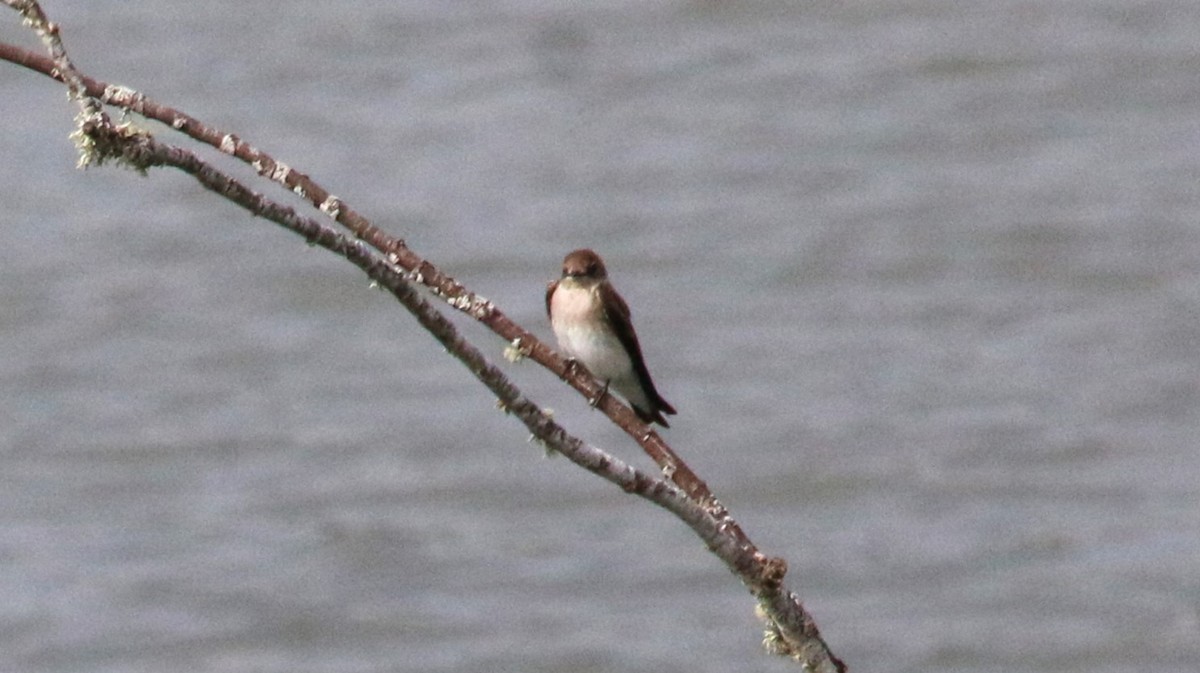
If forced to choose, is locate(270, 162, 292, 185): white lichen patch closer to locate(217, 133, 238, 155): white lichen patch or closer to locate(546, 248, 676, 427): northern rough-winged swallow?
locate(217, 133, 238, 155): white lichen patch

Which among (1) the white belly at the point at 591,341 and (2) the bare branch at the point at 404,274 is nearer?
(2) the bare branch at the point at 404,274

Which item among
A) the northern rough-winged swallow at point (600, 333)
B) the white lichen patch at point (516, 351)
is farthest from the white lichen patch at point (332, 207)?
the northern rough-winged swallow at point (600, 333)

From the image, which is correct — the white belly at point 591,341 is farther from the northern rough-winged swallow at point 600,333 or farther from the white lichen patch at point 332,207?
the white lichen patch at point 332,207

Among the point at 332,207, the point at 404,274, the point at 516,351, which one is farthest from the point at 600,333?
the point at 404,274

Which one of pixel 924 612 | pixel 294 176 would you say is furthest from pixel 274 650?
pixel 294 176

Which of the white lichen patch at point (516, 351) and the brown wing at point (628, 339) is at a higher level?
the brown wing at point (628, 339)

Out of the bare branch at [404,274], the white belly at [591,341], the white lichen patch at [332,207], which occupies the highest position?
the white belly at [591,341]

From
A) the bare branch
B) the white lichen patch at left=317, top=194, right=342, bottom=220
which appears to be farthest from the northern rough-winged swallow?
the white lichen patch at left=317, top=194, right=342, bottom=220

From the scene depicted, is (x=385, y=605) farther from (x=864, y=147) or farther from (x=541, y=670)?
(x=864, y=147)

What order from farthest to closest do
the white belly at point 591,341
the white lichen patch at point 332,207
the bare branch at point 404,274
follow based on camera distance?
1. the white belly at point 591,341
2. the white lichen patch at point 332,207
3. the bare branch at point 404,274

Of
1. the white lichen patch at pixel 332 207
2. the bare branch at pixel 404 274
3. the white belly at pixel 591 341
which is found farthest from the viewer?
the white belly at pixel 591 341
